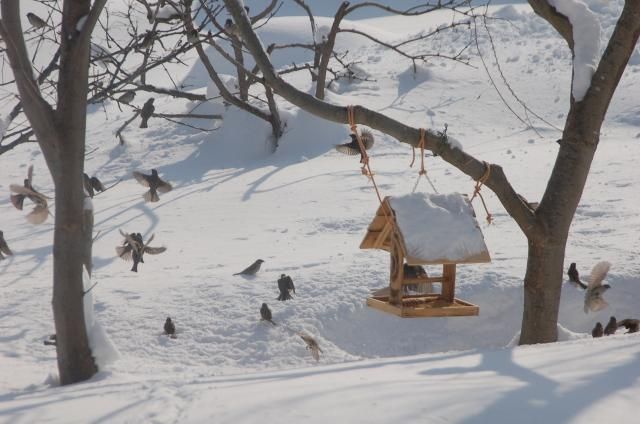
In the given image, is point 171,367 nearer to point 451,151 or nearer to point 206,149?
point 451,151

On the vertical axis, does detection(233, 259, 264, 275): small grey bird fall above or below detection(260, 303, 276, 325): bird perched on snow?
above

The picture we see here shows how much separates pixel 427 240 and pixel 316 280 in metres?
3.01

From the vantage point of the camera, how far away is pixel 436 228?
178 inches

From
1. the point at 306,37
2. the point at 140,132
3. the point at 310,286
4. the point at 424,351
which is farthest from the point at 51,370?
the point at 306,37

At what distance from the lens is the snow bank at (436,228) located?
176 inches

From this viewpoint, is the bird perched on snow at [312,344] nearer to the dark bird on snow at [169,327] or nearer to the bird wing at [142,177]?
the dark bird on snow at [169,327]

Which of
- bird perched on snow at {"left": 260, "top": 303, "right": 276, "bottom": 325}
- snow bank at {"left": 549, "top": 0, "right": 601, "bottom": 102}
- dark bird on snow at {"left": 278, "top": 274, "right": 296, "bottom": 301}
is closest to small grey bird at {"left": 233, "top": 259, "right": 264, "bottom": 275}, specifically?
dark bird on snow at {"left": 278, "top": 274, "right": 296, "bottom": 301}

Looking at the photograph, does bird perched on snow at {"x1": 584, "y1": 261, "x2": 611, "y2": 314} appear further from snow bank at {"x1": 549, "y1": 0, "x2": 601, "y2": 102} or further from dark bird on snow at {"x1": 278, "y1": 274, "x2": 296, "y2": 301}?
dark bird on snow at {"x1": 278, "y1": 274, "x2": 296, "y2": 301}

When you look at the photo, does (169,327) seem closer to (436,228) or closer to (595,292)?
(436,228)

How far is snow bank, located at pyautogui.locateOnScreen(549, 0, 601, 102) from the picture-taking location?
4.98m

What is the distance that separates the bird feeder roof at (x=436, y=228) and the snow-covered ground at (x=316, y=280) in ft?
1.90

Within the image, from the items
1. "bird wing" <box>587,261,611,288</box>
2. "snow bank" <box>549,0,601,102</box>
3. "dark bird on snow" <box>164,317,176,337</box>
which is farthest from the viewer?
"dark bird on snow" <box>164,317,176,337</box>

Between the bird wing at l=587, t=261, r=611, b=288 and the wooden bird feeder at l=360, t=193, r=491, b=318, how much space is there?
1567 mm

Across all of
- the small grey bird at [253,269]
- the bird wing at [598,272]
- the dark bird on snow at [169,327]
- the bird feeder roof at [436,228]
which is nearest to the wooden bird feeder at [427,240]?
the bird feeder roof at [436,228]
